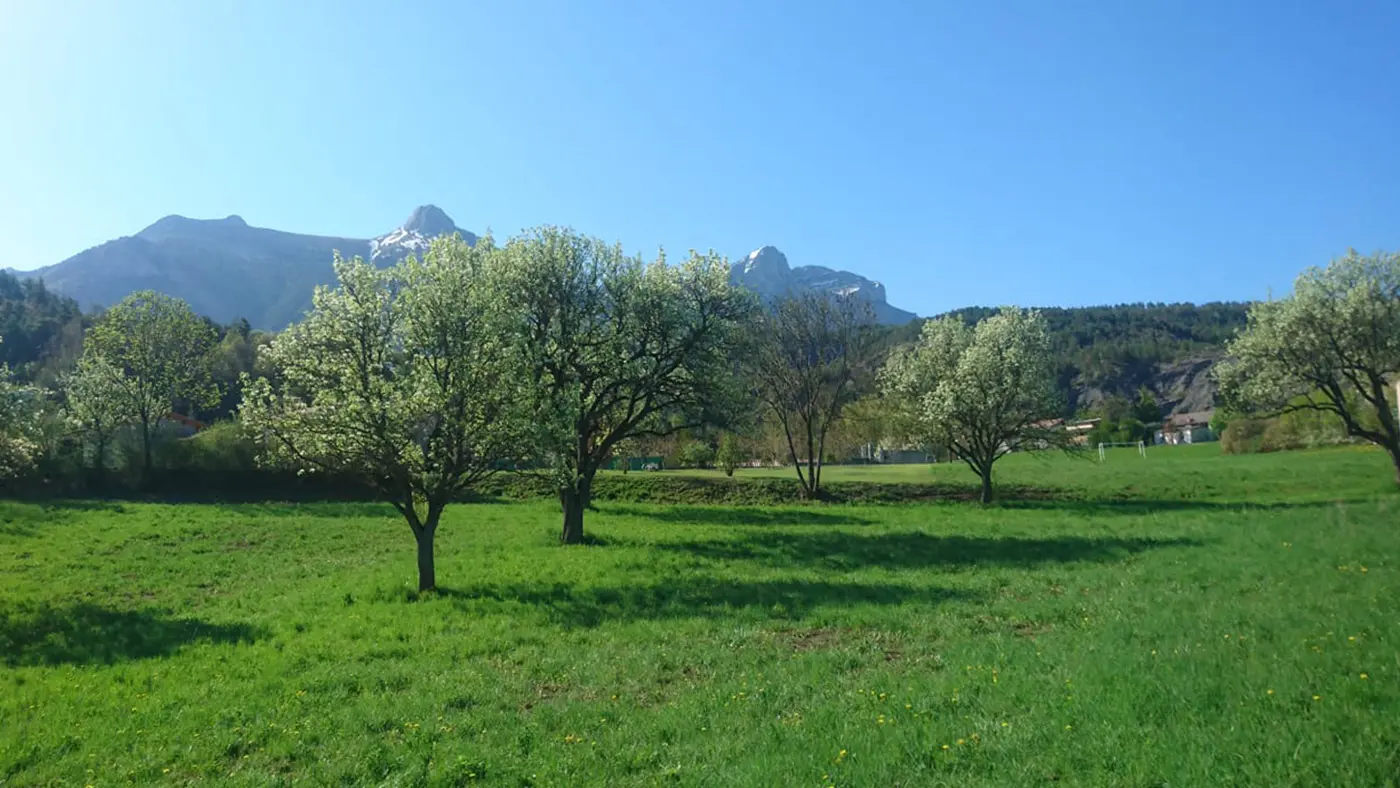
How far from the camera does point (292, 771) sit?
8.83 meters

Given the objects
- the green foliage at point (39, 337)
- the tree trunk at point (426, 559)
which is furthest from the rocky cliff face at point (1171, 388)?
the green foliage at point (39, 337)

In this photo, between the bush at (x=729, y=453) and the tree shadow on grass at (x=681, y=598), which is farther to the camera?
the bush at (x=729, y=453)

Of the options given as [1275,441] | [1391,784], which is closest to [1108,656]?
[1391,784]

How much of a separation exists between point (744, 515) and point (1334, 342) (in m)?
31.2

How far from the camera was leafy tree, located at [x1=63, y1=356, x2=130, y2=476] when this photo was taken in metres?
53.1

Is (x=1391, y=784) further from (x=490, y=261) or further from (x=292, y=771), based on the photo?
(x=490, y=261)

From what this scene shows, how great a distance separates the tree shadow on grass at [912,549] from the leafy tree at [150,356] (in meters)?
45.8

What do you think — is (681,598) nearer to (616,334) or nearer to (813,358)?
(616,334)

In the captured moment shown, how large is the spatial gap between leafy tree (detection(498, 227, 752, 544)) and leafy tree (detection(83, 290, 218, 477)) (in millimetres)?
39949

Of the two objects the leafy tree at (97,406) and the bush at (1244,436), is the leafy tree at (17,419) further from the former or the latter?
the bush at (1244,436)

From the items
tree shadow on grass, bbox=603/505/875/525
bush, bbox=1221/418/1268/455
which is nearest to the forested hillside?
bush, bbox=1221/418/1268/455

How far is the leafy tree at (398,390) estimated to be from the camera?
2030 cm

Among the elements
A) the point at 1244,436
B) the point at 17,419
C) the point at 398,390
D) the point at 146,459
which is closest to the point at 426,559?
the point at 398,390

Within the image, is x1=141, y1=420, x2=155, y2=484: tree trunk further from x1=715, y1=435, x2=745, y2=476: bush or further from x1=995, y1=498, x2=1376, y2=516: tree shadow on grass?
x1=995, y1=498, x2=1376, y2=516: tree shadow on grass
